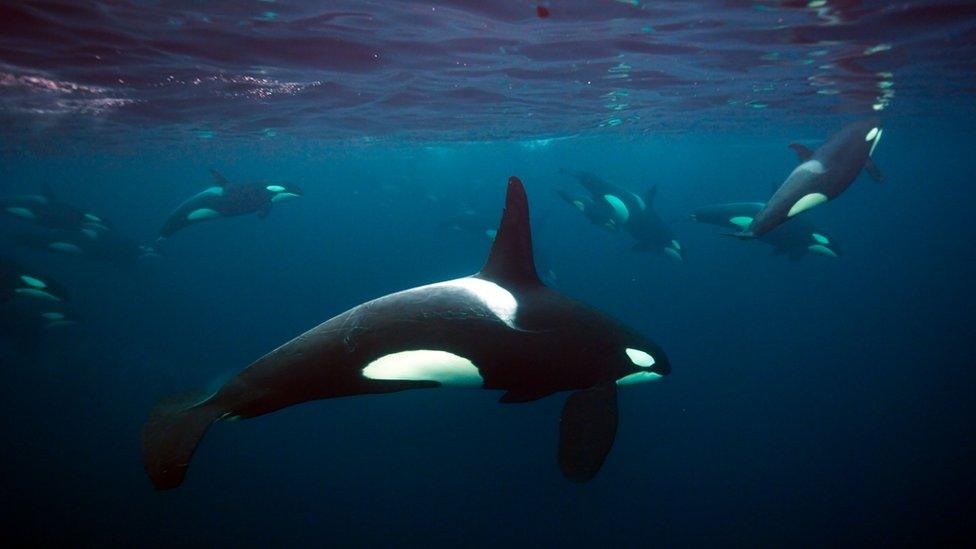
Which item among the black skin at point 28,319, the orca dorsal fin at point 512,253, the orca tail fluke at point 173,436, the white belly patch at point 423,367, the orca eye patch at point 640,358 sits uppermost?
the orca dorsal fin at point 512,253

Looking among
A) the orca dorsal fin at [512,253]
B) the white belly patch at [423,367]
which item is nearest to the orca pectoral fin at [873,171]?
the orca dorsal fin at [512,253]

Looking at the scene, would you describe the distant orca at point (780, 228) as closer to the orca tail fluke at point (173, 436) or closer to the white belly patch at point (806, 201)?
the white belly patch at point (806, 201)

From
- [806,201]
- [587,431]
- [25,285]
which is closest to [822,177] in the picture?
[806,201]

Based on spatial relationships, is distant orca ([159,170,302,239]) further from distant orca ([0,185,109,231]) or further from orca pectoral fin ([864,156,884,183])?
orca pectoral fin ([864,156,884,183])

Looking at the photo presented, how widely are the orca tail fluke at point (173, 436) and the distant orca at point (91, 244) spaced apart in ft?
67.7

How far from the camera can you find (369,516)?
41.1ft

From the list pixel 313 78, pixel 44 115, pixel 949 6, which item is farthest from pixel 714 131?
pixel 44 115

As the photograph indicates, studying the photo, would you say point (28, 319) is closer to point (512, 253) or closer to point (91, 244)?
point (91, 244)

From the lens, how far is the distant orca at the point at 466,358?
4.36m

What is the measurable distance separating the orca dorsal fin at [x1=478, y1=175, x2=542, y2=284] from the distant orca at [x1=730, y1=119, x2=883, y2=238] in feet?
11.2

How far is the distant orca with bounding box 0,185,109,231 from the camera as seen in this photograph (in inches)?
746

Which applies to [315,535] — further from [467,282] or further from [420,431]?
[467,282]

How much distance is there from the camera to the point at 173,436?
4.16 metres

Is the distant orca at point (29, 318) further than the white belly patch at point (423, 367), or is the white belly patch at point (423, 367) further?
the distant orca at point (29, 318)
